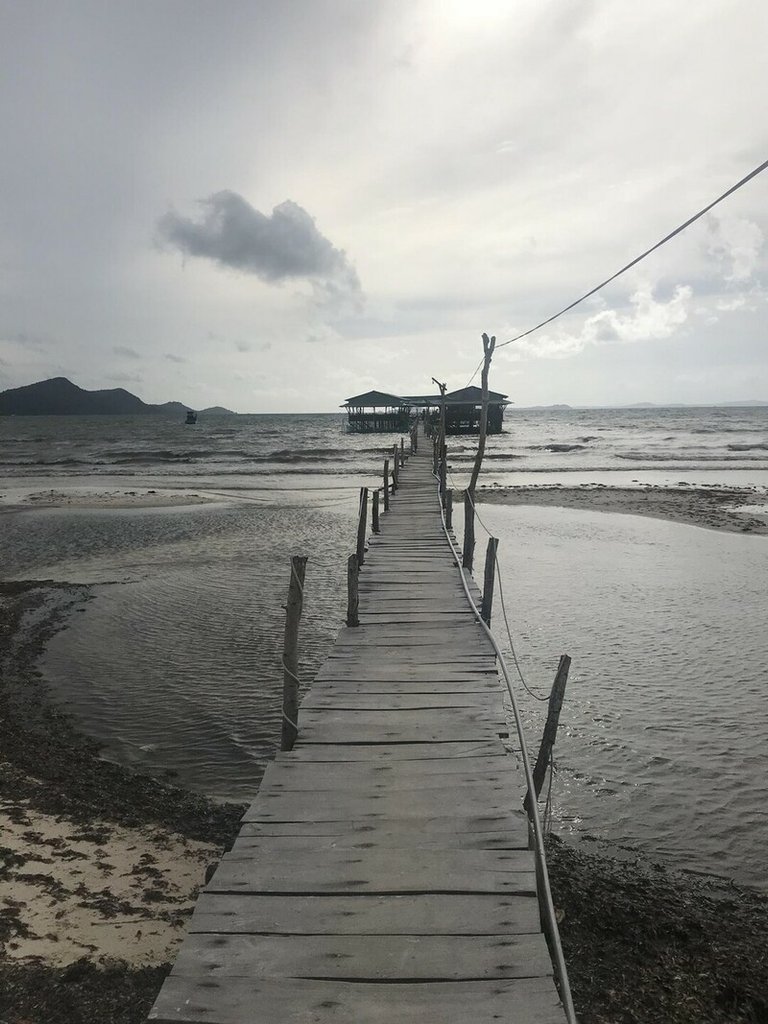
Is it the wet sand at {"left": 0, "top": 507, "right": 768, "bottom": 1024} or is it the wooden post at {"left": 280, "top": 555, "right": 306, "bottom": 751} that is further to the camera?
the wooden post at {"left": 280, "top": 555, "right": 306, "bottom": 751}

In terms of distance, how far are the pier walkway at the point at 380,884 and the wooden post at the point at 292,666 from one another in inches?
5.9

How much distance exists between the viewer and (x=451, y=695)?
6.25 metres

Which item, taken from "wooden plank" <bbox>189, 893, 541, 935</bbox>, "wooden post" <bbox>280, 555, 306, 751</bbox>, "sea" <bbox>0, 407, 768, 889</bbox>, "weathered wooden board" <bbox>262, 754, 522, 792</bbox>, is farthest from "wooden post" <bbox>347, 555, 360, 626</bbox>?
"wooden plank" <bbox>189, 893, 541, 935</bbox>

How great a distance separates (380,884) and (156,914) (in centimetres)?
200

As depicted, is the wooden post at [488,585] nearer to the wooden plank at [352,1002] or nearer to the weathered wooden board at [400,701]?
the weathered wooden board at [400,701]

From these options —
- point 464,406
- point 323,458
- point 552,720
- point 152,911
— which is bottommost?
point 152,911

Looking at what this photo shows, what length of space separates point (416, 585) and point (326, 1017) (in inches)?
299

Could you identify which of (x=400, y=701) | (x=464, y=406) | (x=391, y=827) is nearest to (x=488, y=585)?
(x=400, y=701)

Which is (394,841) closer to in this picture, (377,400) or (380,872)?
(380,872)

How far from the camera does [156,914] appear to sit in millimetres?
4555

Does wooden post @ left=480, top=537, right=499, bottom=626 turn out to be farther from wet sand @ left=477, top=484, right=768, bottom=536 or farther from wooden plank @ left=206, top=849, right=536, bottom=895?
wet sand @ left=477, top=484, right=768, bottom=536

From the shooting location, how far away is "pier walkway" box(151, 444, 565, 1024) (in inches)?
112

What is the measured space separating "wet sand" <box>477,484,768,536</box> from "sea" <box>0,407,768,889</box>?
1425 mm

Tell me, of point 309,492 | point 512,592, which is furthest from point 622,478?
point 512,592
